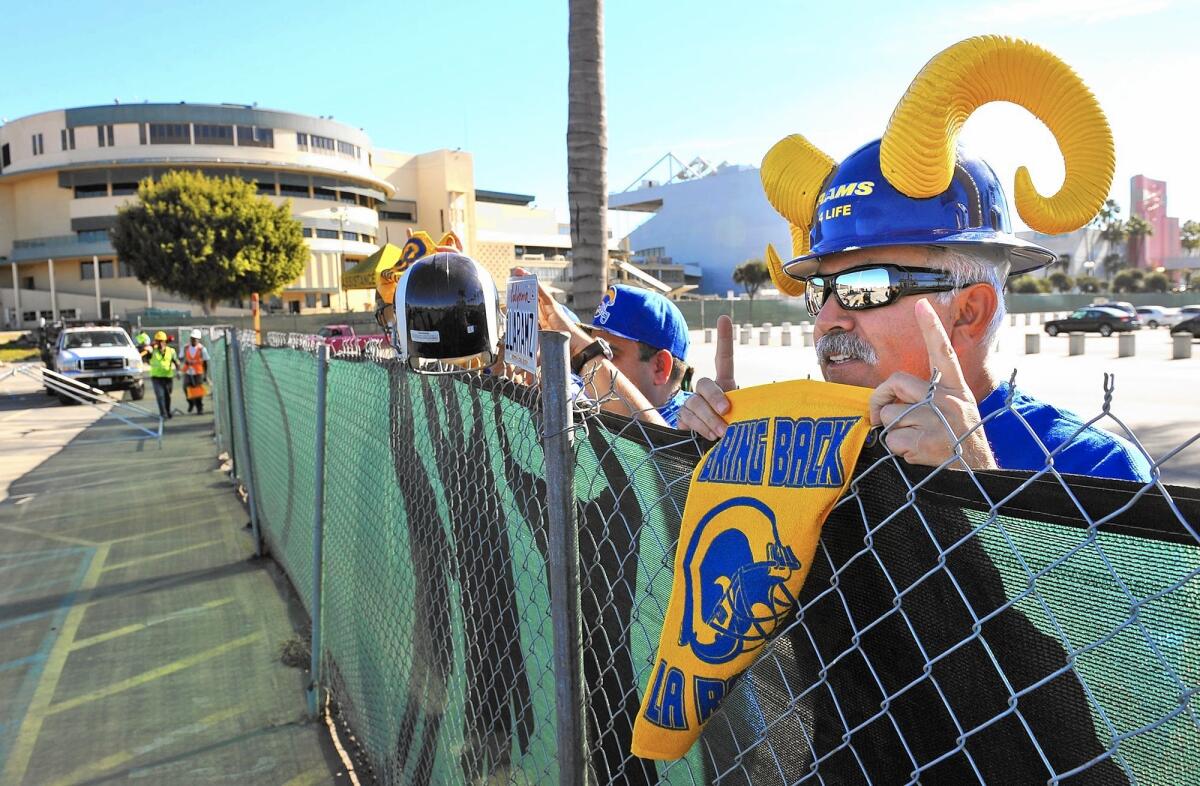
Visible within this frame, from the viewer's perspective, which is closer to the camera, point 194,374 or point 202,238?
point 194,374

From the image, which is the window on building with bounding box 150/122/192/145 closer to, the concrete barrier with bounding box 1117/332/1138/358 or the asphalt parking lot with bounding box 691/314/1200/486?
the asphalt parking lot with bounding box 691/314/1200/486

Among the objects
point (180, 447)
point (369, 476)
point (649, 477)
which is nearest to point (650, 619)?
point (649, 477)

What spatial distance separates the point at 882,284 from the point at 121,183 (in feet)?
248

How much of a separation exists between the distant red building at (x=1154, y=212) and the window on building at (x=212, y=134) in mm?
100997

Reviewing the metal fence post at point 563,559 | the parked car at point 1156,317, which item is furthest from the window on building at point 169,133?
the metal fence post at point 563,559

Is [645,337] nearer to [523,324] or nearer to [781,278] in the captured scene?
[781,278]

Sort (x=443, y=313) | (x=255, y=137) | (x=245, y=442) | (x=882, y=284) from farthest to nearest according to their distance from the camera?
1. (x=255, y=137)
2. (x=245, y=442)
3. (x=443, y=313)
4. (x=882, y=284)

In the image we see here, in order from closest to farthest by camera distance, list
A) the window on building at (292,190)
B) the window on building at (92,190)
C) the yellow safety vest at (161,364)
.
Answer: the yellow safety vest at (161,364), the window on building at (92,190), the window on building at (292,190)

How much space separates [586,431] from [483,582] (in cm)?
97

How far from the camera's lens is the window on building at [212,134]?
64.7 meters

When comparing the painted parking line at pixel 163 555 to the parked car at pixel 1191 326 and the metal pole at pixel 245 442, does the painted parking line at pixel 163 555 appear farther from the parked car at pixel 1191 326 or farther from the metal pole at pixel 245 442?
the parked car at pixel 1191 326

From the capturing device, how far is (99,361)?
20.8 metres

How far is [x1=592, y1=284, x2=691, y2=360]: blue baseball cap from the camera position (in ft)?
12.1

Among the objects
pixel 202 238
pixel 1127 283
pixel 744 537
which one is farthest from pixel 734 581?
pixel 1127 283
